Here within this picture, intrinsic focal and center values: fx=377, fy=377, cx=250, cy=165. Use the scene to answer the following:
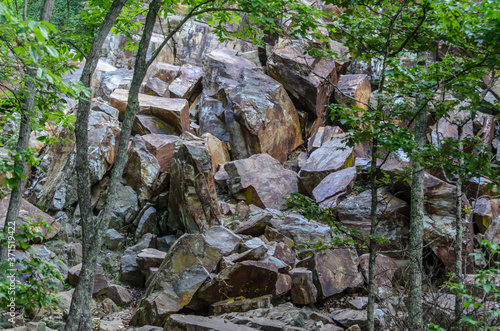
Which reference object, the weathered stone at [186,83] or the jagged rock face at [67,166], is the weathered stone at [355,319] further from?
the weathered stone at [186,83]

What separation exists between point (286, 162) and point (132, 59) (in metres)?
13.5

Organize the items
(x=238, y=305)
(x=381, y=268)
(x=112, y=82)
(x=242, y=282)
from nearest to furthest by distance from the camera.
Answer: (x=238, y=305) → (x=242, y=282) → (x=381, y=268) → (x=112, y=82)

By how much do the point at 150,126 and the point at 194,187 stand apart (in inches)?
219

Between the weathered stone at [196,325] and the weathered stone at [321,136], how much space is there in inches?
441

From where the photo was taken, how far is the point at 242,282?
721cm

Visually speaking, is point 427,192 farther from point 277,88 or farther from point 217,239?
point 277,88

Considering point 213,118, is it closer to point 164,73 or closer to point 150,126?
point 150,126

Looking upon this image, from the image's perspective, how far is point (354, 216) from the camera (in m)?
11.3

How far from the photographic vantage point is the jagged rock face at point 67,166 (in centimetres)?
1126

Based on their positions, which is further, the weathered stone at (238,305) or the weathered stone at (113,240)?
the weathered stone at (113,240)

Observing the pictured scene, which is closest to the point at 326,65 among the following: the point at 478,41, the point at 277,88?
the point at 277,88

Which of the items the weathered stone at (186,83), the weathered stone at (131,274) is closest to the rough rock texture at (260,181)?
the weathered stone at (131,274)

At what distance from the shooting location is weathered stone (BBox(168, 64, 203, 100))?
727 inches

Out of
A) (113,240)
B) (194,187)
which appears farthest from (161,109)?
(113,240)
